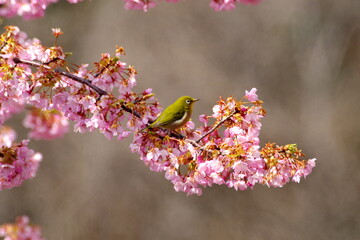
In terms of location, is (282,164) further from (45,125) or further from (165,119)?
(45,125)

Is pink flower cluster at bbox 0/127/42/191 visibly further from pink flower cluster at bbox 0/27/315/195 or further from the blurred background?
the blurred background

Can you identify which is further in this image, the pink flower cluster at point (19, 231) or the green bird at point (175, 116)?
the pink flower cluster at point (19, 231)

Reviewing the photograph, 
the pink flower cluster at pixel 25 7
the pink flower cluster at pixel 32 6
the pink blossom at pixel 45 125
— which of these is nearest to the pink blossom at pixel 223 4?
the pink flower cluster at pixel 32 6

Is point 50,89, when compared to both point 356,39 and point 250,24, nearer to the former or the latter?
point 250,24

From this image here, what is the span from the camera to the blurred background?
234 inches

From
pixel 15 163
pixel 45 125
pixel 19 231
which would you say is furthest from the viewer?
pixel 45 125

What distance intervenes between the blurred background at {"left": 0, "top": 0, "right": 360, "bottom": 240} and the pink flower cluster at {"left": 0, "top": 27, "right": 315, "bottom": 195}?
3.77 m

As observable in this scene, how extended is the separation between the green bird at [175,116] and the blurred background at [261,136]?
12.3ft

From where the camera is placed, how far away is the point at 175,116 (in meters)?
2.39

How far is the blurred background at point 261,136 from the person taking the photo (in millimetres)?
5934

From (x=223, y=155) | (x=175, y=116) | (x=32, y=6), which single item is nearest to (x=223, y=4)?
(x=175, y=116)

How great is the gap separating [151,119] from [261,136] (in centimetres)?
387

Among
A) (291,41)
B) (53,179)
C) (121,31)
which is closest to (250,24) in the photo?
(291,41)

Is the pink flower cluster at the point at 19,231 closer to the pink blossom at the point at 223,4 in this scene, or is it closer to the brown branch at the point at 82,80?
the brown branch at the point at 82,80
